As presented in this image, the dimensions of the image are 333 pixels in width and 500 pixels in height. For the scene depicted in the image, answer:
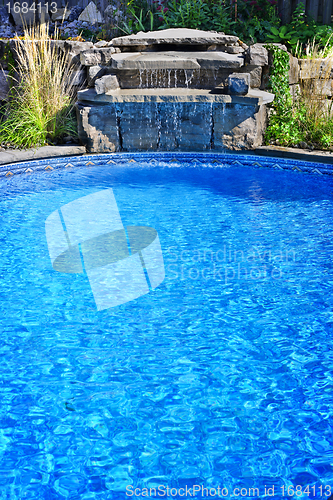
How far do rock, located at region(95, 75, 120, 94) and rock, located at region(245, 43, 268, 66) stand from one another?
1599mm

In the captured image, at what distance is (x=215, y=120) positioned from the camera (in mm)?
5223

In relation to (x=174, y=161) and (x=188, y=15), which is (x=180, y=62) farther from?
(x=188, y=15)

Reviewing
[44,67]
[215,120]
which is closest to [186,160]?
[215,120]

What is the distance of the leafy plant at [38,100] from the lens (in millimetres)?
5273

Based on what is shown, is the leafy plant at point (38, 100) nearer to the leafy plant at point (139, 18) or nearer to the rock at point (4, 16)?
the leafy plant at point (139, 18)

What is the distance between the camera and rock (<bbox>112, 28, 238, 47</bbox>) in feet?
18.2

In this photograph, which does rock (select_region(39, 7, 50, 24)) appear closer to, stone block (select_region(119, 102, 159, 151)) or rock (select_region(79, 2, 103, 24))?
rock (select_region(79, 2, 103, 24))

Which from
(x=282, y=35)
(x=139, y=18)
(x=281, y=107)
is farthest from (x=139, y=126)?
(x=139, y=18)

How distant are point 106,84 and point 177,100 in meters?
0.88

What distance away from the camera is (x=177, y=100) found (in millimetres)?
5102

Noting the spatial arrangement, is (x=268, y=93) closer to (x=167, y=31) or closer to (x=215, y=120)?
(x=215, y=120)

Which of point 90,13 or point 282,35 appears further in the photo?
point 90,13

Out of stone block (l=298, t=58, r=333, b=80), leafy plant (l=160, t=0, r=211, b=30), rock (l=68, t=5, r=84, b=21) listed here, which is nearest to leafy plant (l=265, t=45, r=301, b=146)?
stone block (l=298, t=58, r=333, b=80)

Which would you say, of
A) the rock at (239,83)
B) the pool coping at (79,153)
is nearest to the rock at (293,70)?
the rock at (239,83)
